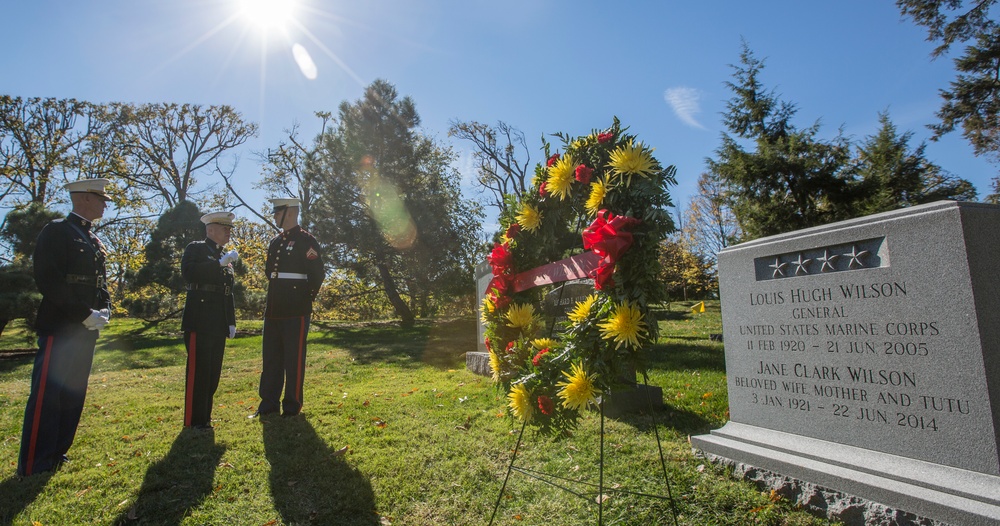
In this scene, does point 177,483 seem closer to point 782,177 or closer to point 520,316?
point 520,316

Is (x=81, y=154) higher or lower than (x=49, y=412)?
higher

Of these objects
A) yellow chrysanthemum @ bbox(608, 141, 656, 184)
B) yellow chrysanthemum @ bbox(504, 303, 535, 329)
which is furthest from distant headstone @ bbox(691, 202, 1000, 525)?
yellow chrysanthemum @ bbox(504, 303, 535, 329)

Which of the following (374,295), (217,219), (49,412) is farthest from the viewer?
(374,295)

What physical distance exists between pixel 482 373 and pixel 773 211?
12611 mm

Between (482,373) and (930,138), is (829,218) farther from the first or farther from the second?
(482,373)

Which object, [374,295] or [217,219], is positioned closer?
[217,219]

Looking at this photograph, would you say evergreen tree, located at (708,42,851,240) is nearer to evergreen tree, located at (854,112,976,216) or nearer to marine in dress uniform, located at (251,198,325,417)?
evergreen tree, located at (854,112,976,216)

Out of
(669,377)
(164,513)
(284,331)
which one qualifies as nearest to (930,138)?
(669,377)

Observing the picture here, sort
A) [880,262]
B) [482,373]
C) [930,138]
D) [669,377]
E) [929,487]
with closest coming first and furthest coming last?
1. [929,487]
2. [880,262]
3. [669,377]
4. [482,373]
5. [930,138]

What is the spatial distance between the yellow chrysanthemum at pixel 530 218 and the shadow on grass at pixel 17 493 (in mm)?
3829

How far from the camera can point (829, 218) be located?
1580cm

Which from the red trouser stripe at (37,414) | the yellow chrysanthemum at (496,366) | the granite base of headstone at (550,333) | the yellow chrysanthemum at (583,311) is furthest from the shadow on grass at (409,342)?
the yellow chrysanthemum at (583,311)

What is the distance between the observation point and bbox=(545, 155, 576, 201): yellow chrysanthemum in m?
3.60

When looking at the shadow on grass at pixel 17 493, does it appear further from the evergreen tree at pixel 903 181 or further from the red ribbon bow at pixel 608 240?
the evergreen tree at pixel 903 181
